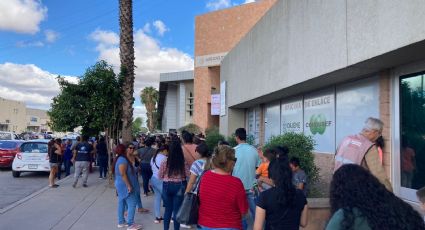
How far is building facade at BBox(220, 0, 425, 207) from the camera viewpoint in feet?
21.3

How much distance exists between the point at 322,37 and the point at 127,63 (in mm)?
8929

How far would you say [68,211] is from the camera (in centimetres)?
981

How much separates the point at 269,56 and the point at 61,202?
7430 millimetres

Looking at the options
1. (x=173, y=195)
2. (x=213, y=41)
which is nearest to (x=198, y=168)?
(x=173, y=195)

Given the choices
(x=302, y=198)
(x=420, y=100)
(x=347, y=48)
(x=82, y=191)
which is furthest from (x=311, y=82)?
(x=82, y=191)

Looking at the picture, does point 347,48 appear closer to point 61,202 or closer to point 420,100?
point 420,100

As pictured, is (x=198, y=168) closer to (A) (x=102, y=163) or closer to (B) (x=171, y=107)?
(A) (x=102, y=163)

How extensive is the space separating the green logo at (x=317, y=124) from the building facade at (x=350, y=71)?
0.03 m

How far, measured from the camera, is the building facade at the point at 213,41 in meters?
33.4

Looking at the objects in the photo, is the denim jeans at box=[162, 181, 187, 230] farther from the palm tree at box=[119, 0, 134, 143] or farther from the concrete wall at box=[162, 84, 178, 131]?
the concrete wall at box=[162, 84, 178, 131]

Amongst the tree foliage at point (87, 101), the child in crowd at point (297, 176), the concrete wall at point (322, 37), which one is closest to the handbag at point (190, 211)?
the child in crowd at point (297, 176)

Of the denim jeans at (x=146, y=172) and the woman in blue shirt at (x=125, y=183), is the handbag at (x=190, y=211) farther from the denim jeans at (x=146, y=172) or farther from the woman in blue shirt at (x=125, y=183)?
the denim jeans at (x=146, y=172)

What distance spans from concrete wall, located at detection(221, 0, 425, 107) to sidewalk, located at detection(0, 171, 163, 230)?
4918 mm

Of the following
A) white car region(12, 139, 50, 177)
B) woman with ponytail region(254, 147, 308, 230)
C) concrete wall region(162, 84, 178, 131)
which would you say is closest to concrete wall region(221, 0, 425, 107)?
woman with ponytail region(254, 147, 308, 230)
